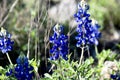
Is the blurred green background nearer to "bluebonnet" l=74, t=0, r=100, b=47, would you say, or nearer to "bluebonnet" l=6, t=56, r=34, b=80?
"bluebonnet" l=74, t=0, r=100, b=47

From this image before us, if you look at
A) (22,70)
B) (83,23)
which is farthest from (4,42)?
(83,23)

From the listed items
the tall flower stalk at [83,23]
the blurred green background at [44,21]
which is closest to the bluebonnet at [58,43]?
the tall flower stalk at [83,23]

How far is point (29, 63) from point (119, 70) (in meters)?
0.85

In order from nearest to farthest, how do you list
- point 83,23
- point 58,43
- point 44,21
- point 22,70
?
point 22,70
point 58,43
point 83,23
point 44,21

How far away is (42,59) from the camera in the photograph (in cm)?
518

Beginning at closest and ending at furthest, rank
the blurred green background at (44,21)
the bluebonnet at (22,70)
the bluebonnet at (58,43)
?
the bluebonnet at (22,70) < the bluebonnet at (58,43) < the blurred green background at (44,21)

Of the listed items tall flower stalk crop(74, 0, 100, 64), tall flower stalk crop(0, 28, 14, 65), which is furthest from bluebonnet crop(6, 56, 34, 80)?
tall flower stalk crop(74, 0, 100, 64)

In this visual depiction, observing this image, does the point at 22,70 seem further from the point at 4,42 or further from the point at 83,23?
the point at 83,23

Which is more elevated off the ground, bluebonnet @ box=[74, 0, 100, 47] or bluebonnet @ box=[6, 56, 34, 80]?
bluebonnet @ box=[74, 0, 100, 47]

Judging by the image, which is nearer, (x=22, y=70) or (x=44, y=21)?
(x=22, y=70)

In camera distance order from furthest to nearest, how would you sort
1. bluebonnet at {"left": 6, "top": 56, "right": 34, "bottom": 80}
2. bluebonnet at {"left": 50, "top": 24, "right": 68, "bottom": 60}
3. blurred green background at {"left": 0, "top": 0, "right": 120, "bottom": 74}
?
blurred green background at {"left": 0, "top": 0, "right": 120, "bottom": 74} → bluebonnet at {"left": 50, "top": 24, "right": 68, "bottom": 60} → bluebonnet at {"left": 6, "top": 56, "right": 34, "bottom": 80}

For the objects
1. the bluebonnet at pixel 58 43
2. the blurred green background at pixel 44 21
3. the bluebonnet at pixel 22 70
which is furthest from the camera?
the blurred green background at pixel 44 21

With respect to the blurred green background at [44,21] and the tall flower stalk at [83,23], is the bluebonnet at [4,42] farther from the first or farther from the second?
the blurred green background at [44,21]

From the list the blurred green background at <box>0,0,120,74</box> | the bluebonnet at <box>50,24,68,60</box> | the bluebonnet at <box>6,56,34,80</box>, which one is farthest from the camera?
the blurred green background at <box>0,0,120,74</box>
